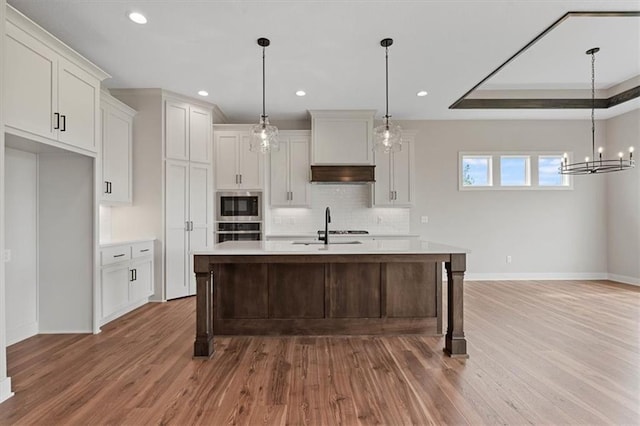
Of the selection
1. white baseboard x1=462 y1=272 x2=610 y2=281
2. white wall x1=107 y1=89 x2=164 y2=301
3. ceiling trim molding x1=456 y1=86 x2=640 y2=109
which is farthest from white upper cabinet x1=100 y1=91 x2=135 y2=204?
white baseboard x1=462 y1=272 x2=610 y2=281

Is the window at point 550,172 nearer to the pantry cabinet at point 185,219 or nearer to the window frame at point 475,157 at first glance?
the window frame at point 475,157

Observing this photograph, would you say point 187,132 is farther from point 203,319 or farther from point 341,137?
point 203,319

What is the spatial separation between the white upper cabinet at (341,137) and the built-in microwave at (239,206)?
1192mm

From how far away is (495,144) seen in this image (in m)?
6.18

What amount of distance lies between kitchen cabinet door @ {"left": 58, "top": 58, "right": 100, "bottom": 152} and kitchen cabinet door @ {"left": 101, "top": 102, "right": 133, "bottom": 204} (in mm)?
607

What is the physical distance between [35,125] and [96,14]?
1.16 metres

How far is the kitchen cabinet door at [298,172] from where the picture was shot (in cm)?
569

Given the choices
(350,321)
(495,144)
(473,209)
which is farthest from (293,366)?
(495,144)

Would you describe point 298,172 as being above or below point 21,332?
above

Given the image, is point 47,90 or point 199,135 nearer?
point 47,90

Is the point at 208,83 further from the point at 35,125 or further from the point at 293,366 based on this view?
the point at 293,366

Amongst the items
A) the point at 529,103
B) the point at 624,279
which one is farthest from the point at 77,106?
the point at 624,279

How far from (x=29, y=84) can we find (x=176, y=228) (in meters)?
2.50

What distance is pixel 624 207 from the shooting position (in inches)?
230
